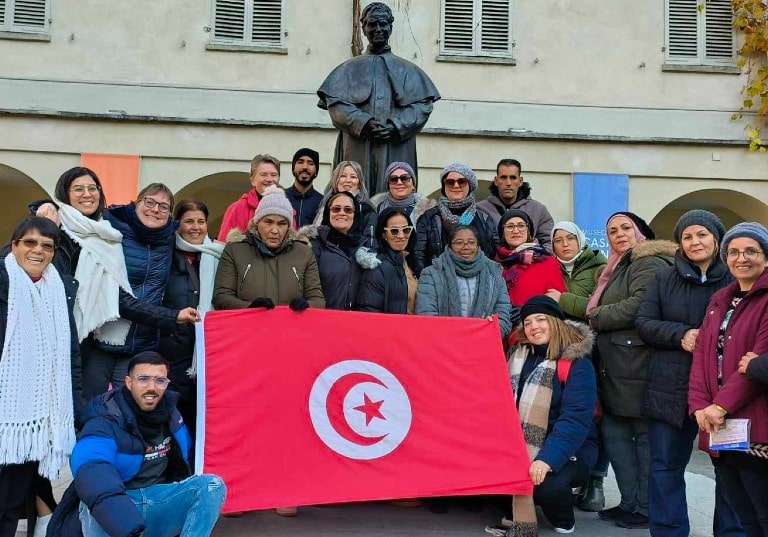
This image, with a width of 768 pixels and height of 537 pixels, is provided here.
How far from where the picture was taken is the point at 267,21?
1522 centimetres

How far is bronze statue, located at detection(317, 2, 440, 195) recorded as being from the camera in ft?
21.4

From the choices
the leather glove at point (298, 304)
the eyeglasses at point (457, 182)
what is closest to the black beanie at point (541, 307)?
the eyeglasses at point (457, 182)

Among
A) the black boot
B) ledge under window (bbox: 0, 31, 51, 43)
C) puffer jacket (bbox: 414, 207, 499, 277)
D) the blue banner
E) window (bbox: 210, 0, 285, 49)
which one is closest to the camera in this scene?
the black boot

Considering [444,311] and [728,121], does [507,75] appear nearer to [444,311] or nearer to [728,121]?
[728,121]

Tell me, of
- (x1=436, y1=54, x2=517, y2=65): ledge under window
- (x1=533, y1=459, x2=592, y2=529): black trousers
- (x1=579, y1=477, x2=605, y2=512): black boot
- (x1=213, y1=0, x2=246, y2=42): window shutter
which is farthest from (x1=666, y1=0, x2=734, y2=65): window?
(x1=533, y1=459, x2=592, y2=529): black trousers

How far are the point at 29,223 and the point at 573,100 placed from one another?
12.7m

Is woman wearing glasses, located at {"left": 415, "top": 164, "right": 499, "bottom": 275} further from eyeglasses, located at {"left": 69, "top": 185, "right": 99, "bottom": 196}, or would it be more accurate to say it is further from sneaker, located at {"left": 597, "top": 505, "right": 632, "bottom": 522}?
eyeglasses, located at {"left": 69, "top": 185, "right": 99, "bottom": 196}

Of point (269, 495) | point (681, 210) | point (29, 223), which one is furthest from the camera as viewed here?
point (681, 210)

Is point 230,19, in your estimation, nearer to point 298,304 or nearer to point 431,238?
A: point 431,238

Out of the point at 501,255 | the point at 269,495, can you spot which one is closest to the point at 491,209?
the point at 501,255

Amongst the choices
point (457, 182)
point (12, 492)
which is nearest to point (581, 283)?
point (457, 182)

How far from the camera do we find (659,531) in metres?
4.77

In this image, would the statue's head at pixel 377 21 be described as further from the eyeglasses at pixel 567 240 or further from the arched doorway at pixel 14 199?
the arched doorway at pixel 14 199

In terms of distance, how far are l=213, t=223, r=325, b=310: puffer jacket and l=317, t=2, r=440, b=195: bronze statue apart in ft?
5.08
